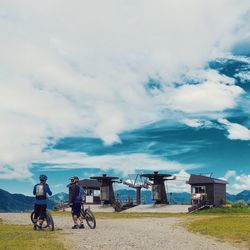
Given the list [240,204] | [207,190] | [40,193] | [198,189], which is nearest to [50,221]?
[40,193]

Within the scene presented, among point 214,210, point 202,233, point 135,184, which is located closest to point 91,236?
point 202,233

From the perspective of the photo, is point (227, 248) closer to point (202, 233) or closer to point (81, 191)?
point (202, 233)

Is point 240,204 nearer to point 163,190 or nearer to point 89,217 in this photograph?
point 163,190

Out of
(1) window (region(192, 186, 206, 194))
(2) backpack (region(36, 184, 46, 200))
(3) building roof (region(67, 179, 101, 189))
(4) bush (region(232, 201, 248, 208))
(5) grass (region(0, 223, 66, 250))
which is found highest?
(3) building roof (region(67, 179, 101, 189))

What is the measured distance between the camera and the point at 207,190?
72250 mm

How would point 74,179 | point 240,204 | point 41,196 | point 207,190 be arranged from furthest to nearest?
point 207,190
point 240,204
point 74,179
point 41,196

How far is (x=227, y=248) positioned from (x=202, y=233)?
6440 millimetres

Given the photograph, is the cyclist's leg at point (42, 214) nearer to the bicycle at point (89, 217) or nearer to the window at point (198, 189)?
the bicycle at point (89, 217)

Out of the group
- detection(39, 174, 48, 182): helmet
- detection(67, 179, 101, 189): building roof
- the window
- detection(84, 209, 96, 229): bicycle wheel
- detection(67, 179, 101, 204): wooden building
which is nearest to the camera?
detection(39, 174, 48, 182): helmet

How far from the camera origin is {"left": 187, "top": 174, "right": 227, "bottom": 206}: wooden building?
7119cm

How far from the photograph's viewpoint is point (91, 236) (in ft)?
66.0

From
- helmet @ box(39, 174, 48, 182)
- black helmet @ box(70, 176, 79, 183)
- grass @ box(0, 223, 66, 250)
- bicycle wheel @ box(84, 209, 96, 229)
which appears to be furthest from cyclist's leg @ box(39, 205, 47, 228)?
grass @ box(0, 223, 66, 250)

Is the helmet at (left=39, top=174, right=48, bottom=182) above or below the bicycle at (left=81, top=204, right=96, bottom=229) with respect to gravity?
above

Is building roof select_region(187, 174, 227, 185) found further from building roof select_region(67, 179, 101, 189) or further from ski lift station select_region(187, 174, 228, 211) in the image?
building roof select_region(67, 179, 101, 189)
